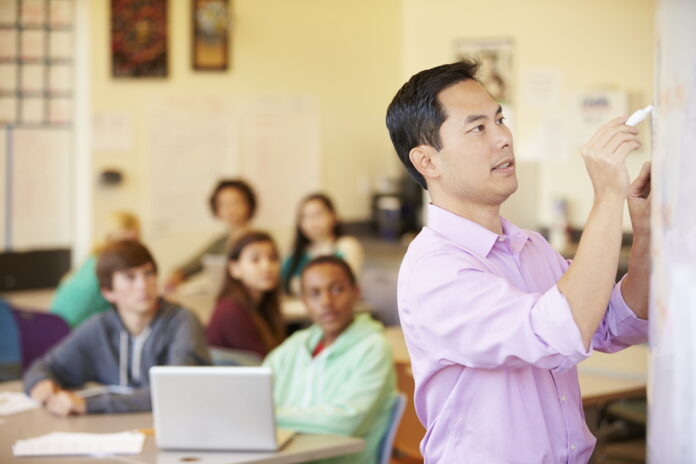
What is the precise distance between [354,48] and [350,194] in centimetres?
95

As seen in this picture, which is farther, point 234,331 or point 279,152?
point 279,152

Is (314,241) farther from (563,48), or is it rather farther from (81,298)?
(563,48)

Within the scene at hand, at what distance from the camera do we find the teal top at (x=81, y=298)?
4.80 meters

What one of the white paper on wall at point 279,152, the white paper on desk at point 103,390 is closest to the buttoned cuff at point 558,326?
the white paper on desk at point 103,390

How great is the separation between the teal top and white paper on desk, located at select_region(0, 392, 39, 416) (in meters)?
1.33

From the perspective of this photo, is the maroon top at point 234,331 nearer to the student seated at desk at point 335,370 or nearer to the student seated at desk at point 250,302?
the student seated at desk at point 250,302

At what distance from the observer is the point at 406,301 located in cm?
163

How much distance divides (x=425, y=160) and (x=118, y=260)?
198 centimetres

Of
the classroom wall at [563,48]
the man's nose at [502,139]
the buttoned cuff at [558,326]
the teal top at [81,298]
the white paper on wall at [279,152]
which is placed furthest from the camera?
the white paper on wall at [279,152]

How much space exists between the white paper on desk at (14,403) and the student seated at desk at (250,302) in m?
0.95

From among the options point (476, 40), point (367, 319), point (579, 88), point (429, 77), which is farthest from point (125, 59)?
point (429, 77)

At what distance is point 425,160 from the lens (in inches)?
66.9

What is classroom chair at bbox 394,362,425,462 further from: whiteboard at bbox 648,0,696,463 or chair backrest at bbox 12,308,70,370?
whiteboard at bbox 648,0,696,463

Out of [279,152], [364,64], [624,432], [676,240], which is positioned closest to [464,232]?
[676,240]
